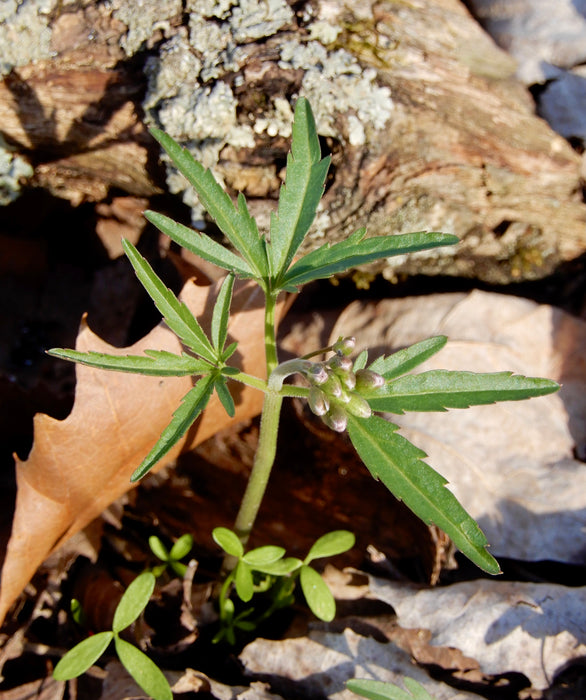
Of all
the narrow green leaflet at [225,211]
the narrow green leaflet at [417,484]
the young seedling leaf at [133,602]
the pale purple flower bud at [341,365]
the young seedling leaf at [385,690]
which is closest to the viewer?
the narrow green leaflet at [417,484]

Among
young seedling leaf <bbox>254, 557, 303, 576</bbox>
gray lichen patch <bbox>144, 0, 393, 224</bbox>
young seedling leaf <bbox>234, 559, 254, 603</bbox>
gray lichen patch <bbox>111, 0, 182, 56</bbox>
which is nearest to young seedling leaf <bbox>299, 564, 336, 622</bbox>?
young seedling leaf <bbox>254, 557, 303, 576</bbox>

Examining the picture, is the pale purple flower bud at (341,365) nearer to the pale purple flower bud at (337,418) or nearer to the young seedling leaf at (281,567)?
the pale purple flower bud at (337,418)

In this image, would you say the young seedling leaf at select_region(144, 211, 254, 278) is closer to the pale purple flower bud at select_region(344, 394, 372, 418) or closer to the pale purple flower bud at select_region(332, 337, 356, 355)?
the pale purple flower bud at select_region(332, 337, 356, 355)

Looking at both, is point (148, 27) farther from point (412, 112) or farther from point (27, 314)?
Result: point (27, 314)

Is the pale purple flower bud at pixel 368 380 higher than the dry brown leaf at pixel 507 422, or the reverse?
the pale purple flower bud at pixel 368 380

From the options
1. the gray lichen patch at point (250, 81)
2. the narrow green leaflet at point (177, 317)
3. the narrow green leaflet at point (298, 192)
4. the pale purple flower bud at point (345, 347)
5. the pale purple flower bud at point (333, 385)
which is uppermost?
the gray lichen patch at point (250, 81)

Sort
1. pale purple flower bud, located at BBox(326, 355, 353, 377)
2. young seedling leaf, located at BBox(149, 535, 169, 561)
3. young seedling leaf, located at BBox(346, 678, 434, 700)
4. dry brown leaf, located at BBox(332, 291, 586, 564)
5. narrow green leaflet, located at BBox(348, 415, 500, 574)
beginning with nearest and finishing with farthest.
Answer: narrow green leaflet, located at BBox(348, 415, 500, 574) < pale purple flower bud, located at BBox(326, 355, 353, 377) < young seedling leaf, located at BBox(346, 678, 434, 700) < young seedling leaf, located at BBox(149, 535, 169, 561) < dry brown leaf, located at BBox(332, 291, 586, 564)

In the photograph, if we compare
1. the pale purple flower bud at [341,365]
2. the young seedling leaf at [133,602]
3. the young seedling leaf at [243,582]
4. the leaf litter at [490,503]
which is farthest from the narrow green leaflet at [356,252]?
the young seedling leaf at [133,602]
